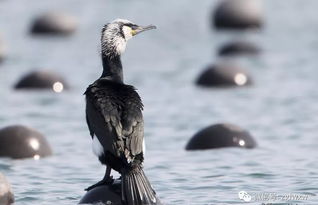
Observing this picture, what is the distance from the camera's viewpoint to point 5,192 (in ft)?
41.9

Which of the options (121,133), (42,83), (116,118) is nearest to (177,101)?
(42,83)

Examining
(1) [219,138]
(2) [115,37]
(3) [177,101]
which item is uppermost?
(3) [177,101]

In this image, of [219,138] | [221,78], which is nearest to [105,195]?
[219,138]

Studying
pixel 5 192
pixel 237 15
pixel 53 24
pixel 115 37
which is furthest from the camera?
pixel 237 15

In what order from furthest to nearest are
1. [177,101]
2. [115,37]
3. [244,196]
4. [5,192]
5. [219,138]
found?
1. [177,101]
2. [219,138]
3. [115,37]
4. [244,196]
5. [5,192]

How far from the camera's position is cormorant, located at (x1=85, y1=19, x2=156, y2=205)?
39.7 feet

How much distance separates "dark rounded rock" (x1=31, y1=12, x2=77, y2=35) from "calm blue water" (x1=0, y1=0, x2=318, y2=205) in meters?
0.30

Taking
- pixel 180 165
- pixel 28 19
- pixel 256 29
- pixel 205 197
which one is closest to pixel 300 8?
pixel 256 29

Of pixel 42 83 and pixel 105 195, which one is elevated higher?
pixel 42 83

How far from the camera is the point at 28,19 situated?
35.0m

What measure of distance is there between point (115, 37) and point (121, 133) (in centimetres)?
169

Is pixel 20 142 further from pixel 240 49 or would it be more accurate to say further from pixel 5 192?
pixel 240 49

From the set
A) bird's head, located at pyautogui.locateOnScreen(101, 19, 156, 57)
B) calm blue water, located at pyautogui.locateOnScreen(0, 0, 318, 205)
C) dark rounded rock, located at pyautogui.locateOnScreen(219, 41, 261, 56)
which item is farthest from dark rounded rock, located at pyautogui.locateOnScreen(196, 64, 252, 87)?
bird's head, located at pyautogui.locateOnScreen(101, 19, 156, 57)

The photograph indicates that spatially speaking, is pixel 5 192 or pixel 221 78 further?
pixel 221 78
